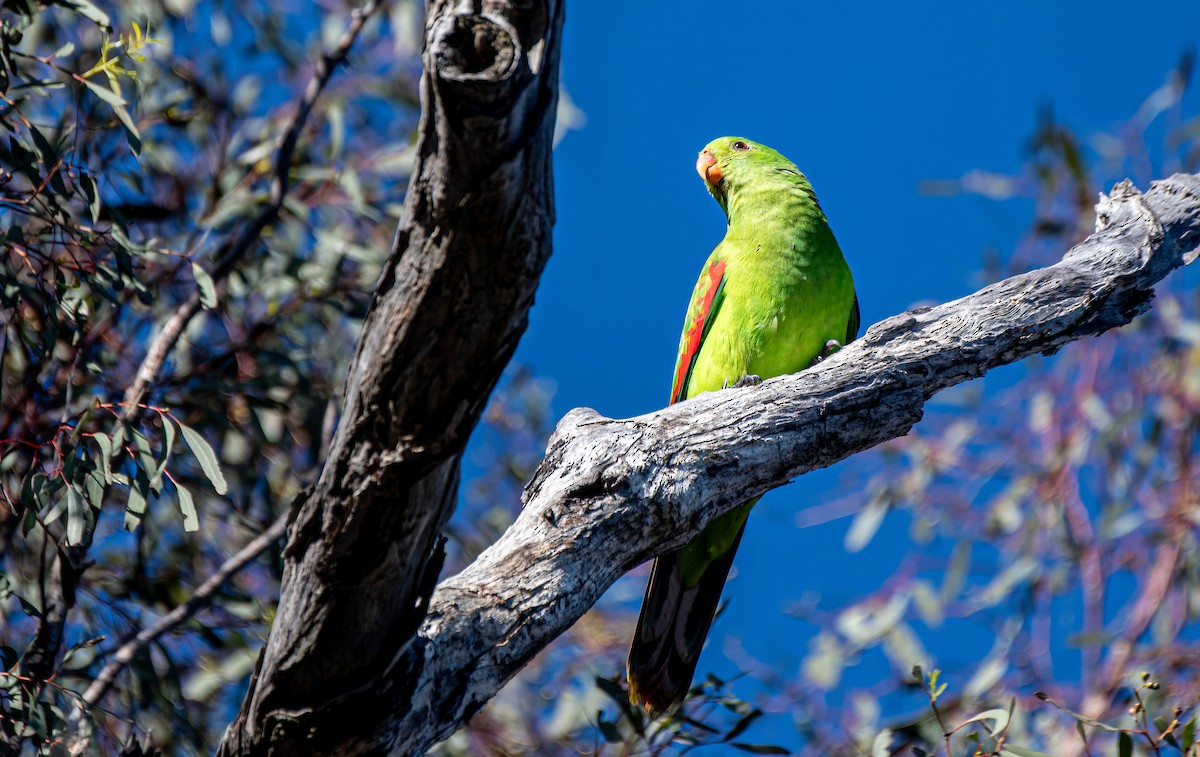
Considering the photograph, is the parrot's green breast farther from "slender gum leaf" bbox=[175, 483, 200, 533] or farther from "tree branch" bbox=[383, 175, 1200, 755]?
"slender gum leaf" bbox=[175, 483, 200, 533]

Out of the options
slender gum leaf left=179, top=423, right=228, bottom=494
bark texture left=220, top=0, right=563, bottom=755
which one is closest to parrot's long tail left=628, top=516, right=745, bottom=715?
slender gum leaf left=179, top=423, right=228, bottom=494

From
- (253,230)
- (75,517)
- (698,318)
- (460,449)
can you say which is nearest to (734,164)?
(698,318)

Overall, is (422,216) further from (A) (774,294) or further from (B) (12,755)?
(A) (774,294)

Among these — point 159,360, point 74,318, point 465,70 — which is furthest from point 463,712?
point 159,360

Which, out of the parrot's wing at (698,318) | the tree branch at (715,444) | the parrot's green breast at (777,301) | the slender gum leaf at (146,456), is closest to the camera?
the tree branch at (715,444)

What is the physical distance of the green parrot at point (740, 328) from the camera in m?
3.35

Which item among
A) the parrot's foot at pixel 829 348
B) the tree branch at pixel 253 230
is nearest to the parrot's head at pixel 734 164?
the parrot's foot at pixel 829 348

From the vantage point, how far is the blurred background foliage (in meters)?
3.06

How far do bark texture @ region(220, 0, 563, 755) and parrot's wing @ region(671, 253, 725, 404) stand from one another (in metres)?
2.30

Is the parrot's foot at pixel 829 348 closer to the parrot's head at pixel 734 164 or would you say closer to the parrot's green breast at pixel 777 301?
the parrot's green breast at pixel 777 301

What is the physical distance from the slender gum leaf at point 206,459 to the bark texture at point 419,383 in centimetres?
95

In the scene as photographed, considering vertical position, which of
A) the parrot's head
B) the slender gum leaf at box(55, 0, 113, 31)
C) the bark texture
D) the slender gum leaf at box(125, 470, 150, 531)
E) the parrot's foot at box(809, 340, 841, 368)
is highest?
the parrot's head

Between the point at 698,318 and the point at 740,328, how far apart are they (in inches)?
10.9

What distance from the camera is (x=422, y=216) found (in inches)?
64.1
